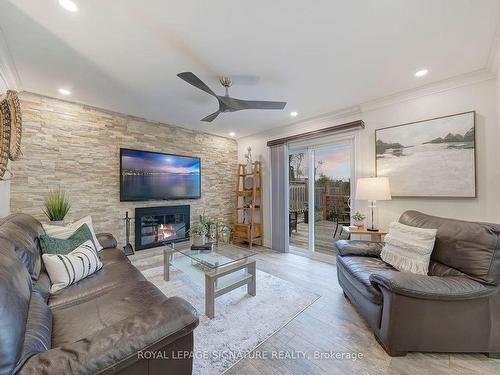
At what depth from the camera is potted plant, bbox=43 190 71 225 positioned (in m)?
2.61

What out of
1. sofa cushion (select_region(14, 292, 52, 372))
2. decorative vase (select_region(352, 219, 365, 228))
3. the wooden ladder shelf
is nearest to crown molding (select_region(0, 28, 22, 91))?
sofa cushion (select_region(14, 292, 52, 372))

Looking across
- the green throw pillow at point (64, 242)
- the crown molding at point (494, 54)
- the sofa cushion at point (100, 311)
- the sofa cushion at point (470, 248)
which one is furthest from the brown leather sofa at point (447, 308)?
the green throw pillow at point (64, 242)

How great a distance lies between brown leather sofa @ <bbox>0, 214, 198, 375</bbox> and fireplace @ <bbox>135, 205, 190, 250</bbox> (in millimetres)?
1949

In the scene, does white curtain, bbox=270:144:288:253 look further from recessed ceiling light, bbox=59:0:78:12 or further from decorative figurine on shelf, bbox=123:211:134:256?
recessed ceiling light, bbox=59:0:78:12

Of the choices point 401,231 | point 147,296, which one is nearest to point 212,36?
point 147,296

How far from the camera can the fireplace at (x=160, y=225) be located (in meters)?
3.52

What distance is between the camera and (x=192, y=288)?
97.3 inches

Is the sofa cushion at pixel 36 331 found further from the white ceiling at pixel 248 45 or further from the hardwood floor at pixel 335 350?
the white ceiling at pixel 248 45

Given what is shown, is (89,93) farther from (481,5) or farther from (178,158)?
(481,5)

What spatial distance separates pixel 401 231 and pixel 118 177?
3.96 meters

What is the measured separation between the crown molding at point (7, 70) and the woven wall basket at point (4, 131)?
0.65 metres

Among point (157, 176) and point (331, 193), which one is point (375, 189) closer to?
point (331, 193)

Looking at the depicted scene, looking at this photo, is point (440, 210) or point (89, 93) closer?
point (440, 210)

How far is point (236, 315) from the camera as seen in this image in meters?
1.99
